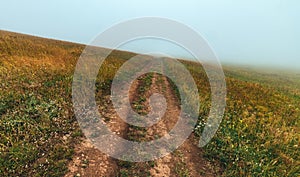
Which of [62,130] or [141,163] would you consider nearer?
[141,163]

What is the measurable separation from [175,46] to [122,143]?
5.29m

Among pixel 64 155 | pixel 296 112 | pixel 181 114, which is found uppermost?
pixel 296 112

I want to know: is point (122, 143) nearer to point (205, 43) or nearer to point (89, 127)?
point (89, 127)

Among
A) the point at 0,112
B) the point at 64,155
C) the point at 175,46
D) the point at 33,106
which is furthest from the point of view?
the point at 175,46

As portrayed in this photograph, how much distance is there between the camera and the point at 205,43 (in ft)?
33.9

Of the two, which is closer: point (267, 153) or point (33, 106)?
point (267, 153)

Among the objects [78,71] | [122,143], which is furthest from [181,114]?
[78,71]

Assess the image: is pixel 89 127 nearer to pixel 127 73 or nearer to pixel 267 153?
pixel 267 153

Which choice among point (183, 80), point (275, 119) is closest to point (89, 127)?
point (275, 119)

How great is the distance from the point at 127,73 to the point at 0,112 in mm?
11863

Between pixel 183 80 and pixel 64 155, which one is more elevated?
pixel 183 80

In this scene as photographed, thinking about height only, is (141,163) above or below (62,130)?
above

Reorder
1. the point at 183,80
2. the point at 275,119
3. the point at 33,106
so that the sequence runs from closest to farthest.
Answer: the point at 33,106 < the point at 275,119 < the point at 183,80

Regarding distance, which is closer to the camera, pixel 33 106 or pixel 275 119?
pixel 33 106
